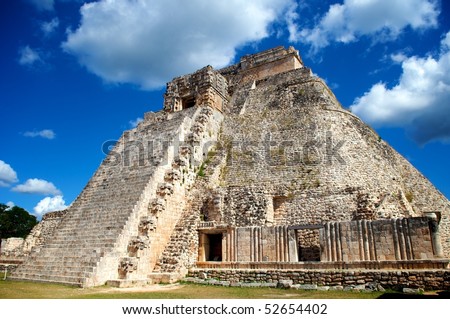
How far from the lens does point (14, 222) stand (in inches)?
1982

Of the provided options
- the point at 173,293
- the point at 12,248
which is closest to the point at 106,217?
the point at 173,293

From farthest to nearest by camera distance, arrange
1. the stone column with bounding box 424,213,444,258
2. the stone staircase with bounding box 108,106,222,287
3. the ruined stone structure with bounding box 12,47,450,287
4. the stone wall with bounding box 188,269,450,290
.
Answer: the stone staircase with bounding box 108,106,222,287, the ruined stone structure with bounding box 12,47,450,287, the stone column with bounding box 424,213,444,258, the stone wall with bounding box 188,269,450,290

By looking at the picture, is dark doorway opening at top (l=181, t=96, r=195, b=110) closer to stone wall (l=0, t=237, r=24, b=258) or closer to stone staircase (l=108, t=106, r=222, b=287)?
stone staircase (l=108, t=106, r=222, b=287)

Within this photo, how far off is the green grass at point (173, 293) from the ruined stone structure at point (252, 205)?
40.3 inches

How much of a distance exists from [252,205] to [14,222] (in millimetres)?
46698

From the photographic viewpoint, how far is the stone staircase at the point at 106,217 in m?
12.9

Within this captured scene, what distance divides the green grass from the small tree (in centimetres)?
4387

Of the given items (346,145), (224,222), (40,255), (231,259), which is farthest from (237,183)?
(40,255)

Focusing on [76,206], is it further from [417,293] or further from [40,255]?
[417,293]

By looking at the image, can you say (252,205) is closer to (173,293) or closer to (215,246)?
(215,246)

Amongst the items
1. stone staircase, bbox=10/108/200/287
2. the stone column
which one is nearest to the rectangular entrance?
stone staircase, bbox=10/108/200/287

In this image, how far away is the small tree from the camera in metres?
49.1

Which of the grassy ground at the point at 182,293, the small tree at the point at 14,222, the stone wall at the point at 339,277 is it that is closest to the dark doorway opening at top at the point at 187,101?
the stone wall at the point at 339,277

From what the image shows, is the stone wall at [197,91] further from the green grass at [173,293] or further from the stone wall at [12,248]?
the green grass at [173,293]
